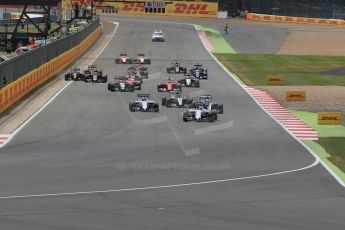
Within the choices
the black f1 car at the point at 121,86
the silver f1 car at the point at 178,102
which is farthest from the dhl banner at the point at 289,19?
the silver f1 car at the point at 178,102

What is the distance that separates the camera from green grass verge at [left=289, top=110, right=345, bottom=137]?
34.3 meters

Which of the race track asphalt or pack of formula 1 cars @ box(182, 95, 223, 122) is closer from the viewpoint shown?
the race track asphalt

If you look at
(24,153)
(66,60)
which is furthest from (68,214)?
(66,60)

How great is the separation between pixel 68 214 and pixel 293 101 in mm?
29972

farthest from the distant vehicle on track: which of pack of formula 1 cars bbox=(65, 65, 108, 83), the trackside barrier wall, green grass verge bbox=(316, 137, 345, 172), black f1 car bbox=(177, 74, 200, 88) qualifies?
green grass verge bbox=(316, 137, 345, 172)

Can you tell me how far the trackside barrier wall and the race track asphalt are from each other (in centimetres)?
223

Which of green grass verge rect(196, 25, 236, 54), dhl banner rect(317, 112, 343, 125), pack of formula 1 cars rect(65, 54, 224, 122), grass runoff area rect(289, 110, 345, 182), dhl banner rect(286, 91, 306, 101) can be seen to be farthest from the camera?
green grass verge rect(196, 25, 236, 54)

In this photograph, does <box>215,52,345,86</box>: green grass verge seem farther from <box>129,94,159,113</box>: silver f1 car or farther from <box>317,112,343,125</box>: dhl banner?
<box>317,112,343,125</box>: dhl banner

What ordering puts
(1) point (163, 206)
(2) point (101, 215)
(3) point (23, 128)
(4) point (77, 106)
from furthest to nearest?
(4) point (77, 106)
(3) point (23, 128)
(1) point (163, 206)
(2) point (101, 215)

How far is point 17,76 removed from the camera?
139ft

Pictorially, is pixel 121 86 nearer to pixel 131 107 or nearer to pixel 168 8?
pixel 131 107

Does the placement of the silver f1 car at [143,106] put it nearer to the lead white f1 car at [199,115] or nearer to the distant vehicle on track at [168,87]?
the lead white f1 car at [199,115]

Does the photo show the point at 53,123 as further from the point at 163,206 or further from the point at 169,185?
the point at 163,206

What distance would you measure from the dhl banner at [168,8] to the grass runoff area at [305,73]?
49187 mm
